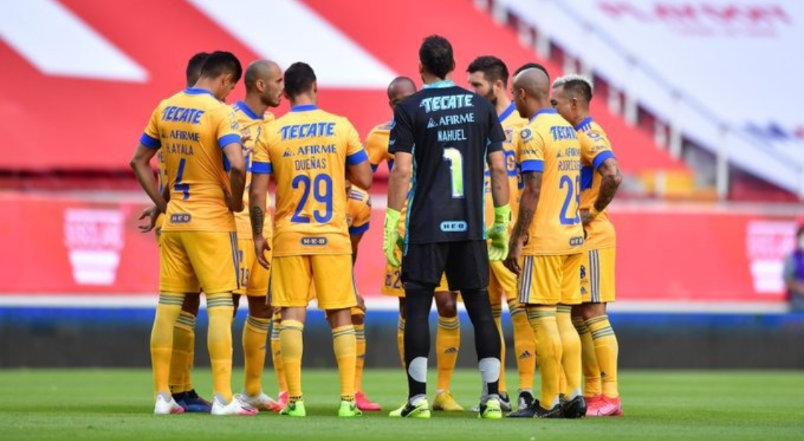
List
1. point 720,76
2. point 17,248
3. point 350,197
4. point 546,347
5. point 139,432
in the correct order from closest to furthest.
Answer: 1. point 139,432
2. point 546,347
3. point 350,197
4. point 17,248
5. point 720,76

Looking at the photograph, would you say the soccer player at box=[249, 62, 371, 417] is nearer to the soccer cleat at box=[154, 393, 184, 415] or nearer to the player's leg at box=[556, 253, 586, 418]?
the soccer cleat at box=[154, 393, 184, 415]

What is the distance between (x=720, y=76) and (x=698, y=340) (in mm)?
7777

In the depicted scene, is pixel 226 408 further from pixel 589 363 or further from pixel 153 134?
pixel 589 363

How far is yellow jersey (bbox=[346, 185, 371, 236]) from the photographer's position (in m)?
11.9

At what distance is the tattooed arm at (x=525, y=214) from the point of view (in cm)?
1000

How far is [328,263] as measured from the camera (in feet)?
33.3

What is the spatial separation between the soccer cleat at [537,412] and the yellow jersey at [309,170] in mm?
1571

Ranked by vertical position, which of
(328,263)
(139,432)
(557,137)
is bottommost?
(139,432)

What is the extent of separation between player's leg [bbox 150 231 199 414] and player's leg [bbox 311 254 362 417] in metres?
0.88

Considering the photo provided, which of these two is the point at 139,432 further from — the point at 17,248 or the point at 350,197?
the point at 17,248

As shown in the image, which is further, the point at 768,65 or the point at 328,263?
the point at 768,65

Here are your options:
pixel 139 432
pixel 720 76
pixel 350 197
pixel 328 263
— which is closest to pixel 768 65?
pixel 720 76

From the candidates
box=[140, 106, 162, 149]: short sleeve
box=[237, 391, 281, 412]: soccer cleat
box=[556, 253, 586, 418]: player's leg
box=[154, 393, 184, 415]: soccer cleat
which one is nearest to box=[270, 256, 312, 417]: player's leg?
box=[154, 393, 184, 415]: soccer cleat

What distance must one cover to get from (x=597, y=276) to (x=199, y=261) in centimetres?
273
